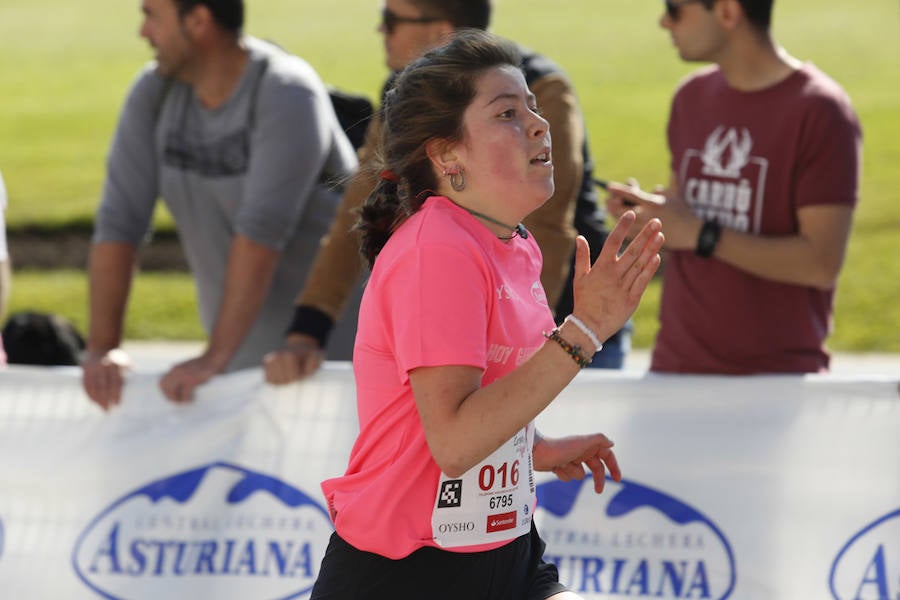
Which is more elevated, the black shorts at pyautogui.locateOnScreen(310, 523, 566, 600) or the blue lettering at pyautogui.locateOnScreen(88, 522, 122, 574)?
the black shorts at pyautogui.locateOnScreen(310, 523, 566, 600)

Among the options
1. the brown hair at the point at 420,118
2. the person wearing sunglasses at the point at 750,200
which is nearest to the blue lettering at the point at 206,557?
the person wearing sunglasses at the point at 750,200

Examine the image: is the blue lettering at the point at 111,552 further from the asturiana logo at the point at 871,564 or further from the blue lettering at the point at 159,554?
the asturiana logo at the point at 871,564

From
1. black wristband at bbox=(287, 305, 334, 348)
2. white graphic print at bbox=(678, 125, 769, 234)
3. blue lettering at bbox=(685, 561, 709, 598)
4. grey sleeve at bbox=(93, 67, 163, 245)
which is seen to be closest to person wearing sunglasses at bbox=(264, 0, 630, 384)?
black wristband at bbox=(287, 305, 334, 348)

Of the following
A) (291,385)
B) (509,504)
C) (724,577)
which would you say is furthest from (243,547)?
(509,504)

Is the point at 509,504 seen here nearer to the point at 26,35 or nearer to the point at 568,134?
the point at 568,134

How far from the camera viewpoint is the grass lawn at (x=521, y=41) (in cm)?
1234

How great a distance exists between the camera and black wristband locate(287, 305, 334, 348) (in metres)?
4.30

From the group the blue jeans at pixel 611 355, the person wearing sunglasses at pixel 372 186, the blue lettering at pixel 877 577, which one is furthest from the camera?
the blue jeans at pixel 611 355

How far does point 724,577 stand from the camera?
13.1ft

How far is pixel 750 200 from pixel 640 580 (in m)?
1.17

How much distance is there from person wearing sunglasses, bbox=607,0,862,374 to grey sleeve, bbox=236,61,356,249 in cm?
104

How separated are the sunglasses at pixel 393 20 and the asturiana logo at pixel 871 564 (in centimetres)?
196

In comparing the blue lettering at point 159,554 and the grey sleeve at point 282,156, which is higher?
the grey sleeve at point 282,156

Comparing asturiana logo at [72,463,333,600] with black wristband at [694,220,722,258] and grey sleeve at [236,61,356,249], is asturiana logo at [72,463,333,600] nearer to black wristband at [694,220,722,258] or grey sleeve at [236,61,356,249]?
grey sleeve at [236,61,356,249]
